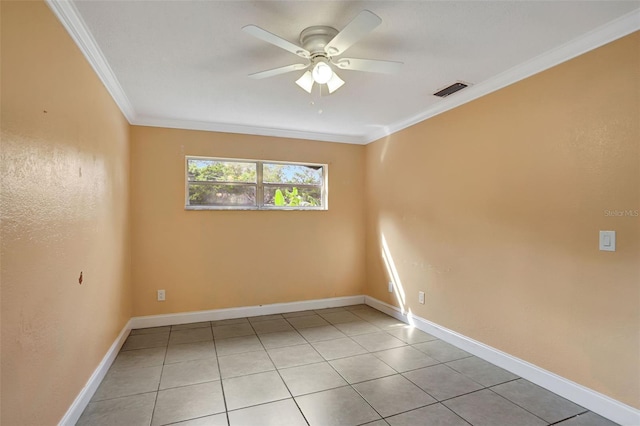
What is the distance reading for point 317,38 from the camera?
191cm

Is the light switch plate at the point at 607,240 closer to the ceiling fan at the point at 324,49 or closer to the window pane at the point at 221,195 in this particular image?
the ceiling fan at the point at 324,49

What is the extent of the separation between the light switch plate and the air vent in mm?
1534

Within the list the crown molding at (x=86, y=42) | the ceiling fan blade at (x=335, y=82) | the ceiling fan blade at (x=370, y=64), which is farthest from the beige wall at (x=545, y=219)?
the crown molding at (x=86, y=42)

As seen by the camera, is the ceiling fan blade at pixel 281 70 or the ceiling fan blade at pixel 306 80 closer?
the ceiling fan blade at pixel 281 70

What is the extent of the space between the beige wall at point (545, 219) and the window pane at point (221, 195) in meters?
2.12

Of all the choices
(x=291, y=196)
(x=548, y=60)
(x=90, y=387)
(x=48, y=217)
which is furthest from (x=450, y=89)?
(x=90, y=387)

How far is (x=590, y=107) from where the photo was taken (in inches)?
82.2

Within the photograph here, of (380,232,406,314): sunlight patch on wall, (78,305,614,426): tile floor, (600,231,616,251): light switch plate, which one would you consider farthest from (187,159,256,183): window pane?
(600,231,616,251): light switch plate

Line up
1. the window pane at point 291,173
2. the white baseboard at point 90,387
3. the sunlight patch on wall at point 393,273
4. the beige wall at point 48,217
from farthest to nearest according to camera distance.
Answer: the window pane at point 291,173
the sunlight patch on wall at point 393,273
the white baseboard at point 90,387
the beige wall at point 48,217

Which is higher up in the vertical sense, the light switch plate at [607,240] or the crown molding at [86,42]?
the crown molding at [86,42]

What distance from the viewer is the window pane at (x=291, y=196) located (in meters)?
4.23

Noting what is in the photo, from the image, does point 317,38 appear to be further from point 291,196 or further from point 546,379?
point 546,379

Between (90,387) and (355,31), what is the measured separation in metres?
2.82

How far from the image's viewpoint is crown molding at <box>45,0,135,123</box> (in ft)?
5.44
